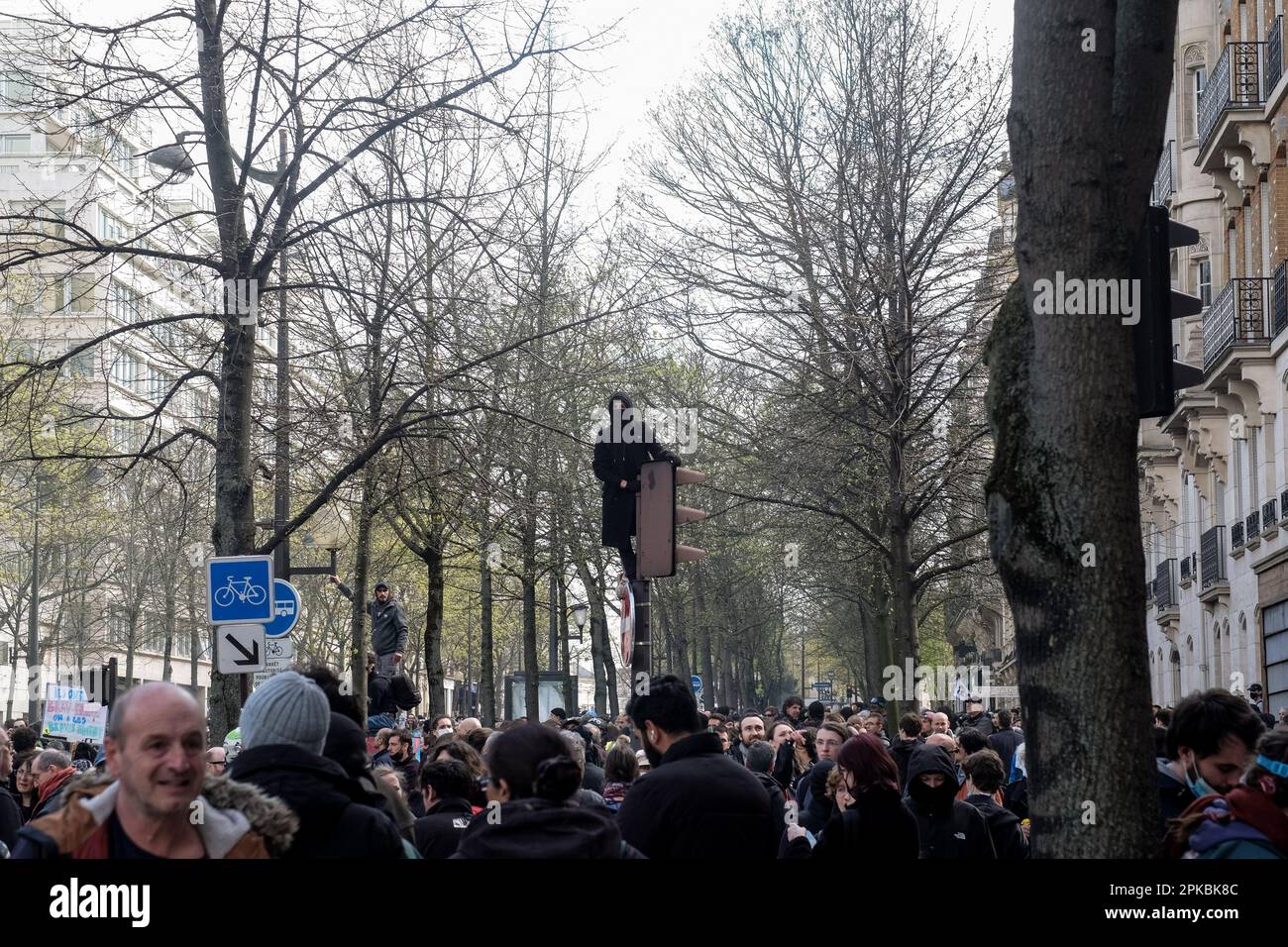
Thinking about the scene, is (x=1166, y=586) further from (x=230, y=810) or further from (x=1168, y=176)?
(x=230, y=810)

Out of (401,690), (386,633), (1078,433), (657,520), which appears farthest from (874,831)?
(386,633)

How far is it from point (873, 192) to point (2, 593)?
36.0 meters

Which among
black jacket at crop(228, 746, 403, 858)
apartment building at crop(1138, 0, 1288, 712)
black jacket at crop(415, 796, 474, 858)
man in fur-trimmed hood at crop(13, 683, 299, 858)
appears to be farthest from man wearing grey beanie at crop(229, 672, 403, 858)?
apartment building at crop(1138, 0, 1288, 712)

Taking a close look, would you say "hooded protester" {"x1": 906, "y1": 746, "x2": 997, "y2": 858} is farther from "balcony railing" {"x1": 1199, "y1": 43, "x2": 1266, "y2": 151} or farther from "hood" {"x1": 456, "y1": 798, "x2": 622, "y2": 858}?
"balcony railing" {"x1": 1199, "y1": 43, "x2": 1266, "y2": 151}

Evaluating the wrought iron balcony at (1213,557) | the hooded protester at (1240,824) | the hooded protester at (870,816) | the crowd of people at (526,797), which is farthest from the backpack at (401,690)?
the wrought iron balcony at (1213,557)

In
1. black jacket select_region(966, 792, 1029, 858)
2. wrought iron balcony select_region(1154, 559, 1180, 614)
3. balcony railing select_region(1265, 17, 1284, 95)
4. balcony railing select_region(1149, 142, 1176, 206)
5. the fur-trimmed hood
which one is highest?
balcony railing select_region(1149, 142, 1176, 206)

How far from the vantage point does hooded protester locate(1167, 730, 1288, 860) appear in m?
4.73

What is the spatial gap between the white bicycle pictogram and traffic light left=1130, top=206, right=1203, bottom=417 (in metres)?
10.2

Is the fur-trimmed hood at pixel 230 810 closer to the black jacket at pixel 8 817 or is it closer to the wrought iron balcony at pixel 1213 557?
the black jacket at pixel 8 817

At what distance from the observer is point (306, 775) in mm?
5059

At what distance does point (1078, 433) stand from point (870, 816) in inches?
93.0

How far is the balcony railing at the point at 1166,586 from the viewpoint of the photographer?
156 ft

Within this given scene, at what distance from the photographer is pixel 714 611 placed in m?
56.0
